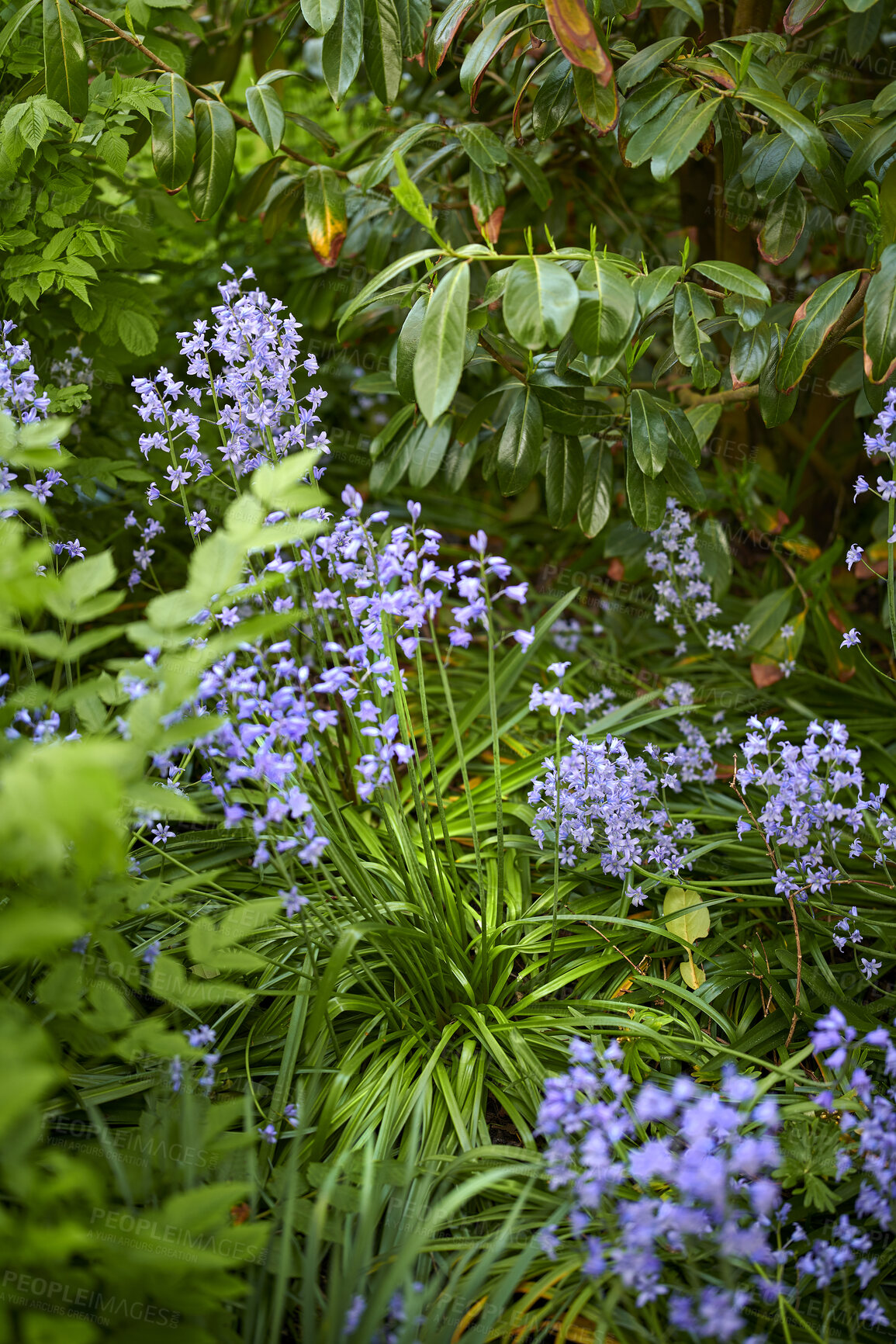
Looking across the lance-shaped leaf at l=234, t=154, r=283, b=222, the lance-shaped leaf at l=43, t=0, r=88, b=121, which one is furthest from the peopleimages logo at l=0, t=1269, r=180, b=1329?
the lance-shaped leaf at l=234, t=154, r=283, b=222

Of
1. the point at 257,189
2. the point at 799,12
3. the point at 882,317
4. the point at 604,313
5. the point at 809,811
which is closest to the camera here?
the point at 604,313

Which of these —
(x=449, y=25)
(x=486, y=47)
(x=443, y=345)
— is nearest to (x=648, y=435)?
(x=443, y=345)

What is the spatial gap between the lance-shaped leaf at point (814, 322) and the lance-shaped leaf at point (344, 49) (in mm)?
1127

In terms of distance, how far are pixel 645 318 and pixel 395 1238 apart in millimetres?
1790

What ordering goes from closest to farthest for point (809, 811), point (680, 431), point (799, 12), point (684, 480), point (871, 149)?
point (871, 149), point (809, 811), point (799, 12), point (680, 431), point (684, 480)

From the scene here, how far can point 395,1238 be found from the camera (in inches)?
55.3

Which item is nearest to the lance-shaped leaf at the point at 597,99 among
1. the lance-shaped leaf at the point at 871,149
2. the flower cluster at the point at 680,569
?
the lance-shaped leaf at the point at 871,149

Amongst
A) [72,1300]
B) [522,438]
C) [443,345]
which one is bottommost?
[72,1300]

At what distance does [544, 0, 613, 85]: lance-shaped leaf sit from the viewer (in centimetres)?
165

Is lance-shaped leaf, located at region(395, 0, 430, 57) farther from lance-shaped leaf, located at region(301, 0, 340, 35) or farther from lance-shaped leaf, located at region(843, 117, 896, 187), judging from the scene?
lance-shaped leaf, located at region(843, 117, 896, 187)

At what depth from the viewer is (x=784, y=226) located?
218 centimetres

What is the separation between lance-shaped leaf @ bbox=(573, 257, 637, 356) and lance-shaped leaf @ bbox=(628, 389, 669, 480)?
495 mm

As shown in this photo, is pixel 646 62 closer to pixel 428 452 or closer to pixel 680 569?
pixel 428 452

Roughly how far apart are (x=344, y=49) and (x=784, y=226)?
1.11 metres
